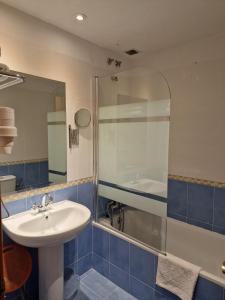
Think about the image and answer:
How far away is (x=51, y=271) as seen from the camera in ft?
5.51

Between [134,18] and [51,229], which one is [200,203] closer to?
[51,229]

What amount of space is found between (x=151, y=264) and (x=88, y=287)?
75 cm

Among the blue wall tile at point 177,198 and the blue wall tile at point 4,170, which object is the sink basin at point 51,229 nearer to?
the blue wall tile at point 4,170

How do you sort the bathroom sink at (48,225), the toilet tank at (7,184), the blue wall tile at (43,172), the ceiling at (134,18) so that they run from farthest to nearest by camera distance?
the blue wall tile at (43,172)
the toilet tank at (7,184)
the ceiling at (134,18)
the bathroom sink at (48,225)

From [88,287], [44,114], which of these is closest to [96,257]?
[88,287]

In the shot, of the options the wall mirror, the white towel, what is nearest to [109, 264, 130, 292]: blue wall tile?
the white towel

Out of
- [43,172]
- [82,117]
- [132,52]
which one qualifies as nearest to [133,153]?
[82,117]

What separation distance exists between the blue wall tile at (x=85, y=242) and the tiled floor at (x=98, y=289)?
0.25 meters

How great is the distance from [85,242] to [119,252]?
1.40ft

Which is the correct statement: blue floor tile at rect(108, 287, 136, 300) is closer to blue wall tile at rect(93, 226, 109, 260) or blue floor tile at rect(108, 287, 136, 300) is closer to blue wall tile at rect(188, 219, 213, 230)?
blue wall tile at rect(93, 226, 109, 260)

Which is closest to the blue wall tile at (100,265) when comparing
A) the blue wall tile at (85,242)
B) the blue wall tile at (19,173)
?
the blue wall tile at (85,242)

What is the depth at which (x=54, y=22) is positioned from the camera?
5.83 ft

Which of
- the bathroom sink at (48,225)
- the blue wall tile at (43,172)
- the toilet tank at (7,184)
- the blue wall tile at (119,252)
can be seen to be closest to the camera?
the bathroom sink at (48,225)

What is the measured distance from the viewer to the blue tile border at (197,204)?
2100 mm
